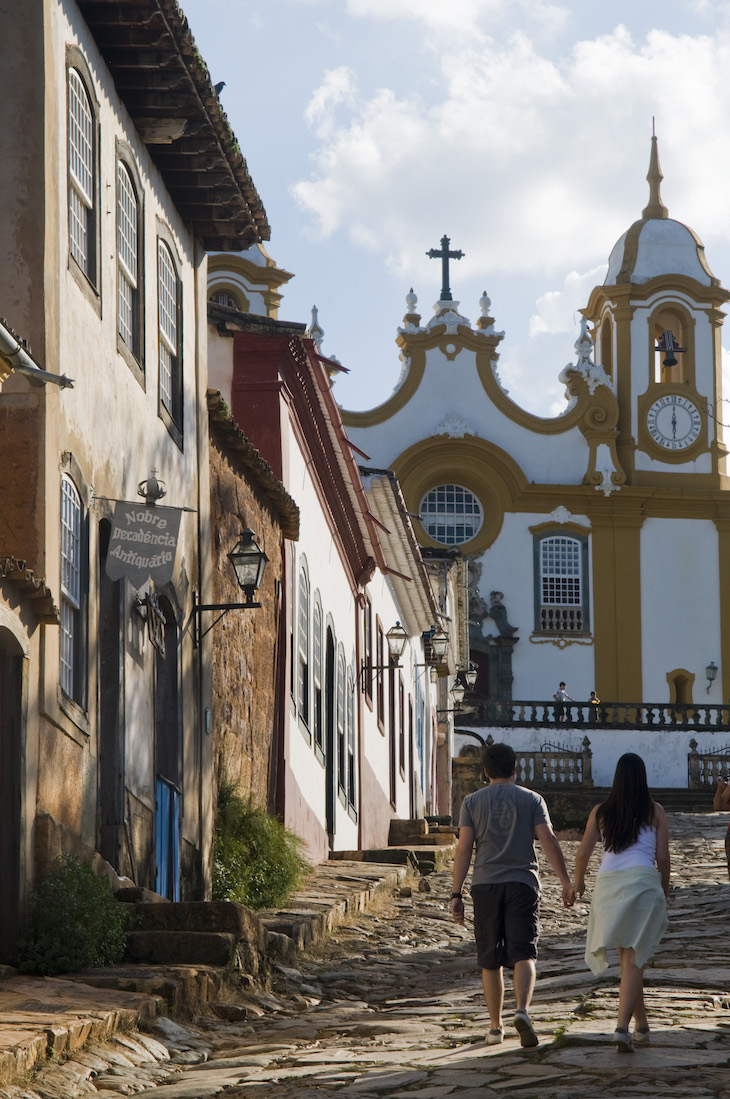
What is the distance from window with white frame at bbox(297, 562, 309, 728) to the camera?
54.7ft

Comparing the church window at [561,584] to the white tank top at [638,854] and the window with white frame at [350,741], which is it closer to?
the window with white frame at [350,741]

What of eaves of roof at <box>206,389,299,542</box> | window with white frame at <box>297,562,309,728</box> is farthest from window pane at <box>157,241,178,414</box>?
window with white frame at <box>297,562,309,728</box>

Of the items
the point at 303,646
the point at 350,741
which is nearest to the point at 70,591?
the point at 303,646

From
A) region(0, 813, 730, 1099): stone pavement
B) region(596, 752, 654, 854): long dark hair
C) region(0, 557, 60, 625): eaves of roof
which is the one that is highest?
region(0, 557, 60, 625): eaves of roof

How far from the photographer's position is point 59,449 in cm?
923

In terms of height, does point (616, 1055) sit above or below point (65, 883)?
below

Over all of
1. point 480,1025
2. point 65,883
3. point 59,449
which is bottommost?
point 480,1025

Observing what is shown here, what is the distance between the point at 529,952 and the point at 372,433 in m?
40.2

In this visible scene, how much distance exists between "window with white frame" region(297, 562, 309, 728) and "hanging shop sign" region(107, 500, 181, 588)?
20.7 feet

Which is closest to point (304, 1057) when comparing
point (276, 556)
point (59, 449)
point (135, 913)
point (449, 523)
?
point (135, 913)

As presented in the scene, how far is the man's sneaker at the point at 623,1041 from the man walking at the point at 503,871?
62 cm

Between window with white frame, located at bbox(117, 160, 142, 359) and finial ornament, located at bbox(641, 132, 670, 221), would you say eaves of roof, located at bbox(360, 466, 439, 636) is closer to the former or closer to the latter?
window with white frame, located at bbox(117, 160, 142, 359)

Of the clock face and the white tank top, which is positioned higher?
the clock face

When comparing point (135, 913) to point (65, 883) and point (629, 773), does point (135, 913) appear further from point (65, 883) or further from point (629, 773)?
point (629, 773)
